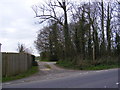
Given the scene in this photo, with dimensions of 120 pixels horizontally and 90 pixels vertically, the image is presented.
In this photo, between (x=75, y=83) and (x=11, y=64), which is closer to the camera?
(x=75, y=83)

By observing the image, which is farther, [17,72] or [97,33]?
[97,33]

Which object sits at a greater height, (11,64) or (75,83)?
(11,64)

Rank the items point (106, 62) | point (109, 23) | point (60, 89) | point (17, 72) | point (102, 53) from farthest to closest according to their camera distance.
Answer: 1. point (109, 23)
2. point (102, 53)
3. point (106, 62)
4. point (17, 72)
5. point (60, 89)

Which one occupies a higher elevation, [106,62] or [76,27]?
[76,27]

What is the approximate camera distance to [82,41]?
41.8m

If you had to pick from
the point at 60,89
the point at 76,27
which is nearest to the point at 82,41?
the point at 76,27

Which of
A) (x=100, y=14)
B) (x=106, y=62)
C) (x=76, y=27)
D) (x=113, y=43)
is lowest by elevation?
(x=106, y=62)

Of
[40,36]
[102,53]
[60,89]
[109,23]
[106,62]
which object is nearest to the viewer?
[60,89]

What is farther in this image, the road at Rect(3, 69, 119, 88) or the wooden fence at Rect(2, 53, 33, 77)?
the wooden fence at Rect(2, 53, 33, 77)

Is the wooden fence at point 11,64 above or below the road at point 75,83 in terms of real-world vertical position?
above

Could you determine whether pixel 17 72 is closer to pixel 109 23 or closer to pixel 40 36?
pixel 109 23

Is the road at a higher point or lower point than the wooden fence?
lower

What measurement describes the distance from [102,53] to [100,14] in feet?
27.5

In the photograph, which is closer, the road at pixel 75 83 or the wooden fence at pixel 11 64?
the road at pixel 75 83
